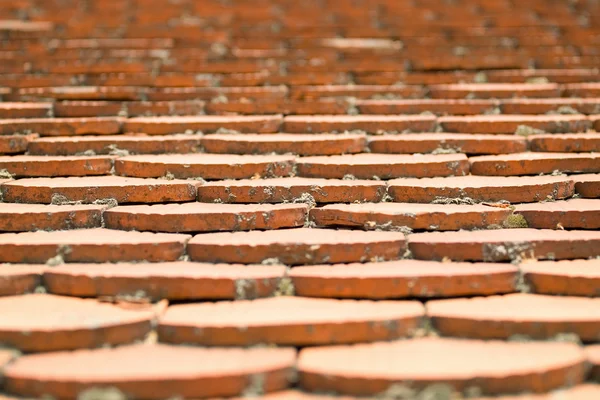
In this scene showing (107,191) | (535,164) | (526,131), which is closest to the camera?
(107,191)

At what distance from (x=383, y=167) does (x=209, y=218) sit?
25.5 inches

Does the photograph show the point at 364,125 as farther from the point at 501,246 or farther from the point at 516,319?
the point at 516,319

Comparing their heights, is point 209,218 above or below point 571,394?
above

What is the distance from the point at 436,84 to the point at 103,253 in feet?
5.40

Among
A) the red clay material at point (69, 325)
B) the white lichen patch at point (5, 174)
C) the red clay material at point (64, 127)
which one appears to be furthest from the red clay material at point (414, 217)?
the white lichen patch at point (5, 174)

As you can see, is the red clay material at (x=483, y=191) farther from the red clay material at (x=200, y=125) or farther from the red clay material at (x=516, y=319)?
the red clay material at (x=200, y=125)

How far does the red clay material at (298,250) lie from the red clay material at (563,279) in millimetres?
386

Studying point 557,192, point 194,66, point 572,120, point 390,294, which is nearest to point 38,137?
point 194,66

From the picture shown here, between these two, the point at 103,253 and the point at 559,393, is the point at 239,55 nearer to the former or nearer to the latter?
the point at 103,253

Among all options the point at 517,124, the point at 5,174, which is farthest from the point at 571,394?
the point at 5,174

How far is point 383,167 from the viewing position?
2.14 meters

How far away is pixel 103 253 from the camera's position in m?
1.83

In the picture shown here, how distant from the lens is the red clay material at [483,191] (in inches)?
79.6

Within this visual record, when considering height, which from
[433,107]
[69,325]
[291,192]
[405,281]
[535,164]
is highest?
[433,107]
